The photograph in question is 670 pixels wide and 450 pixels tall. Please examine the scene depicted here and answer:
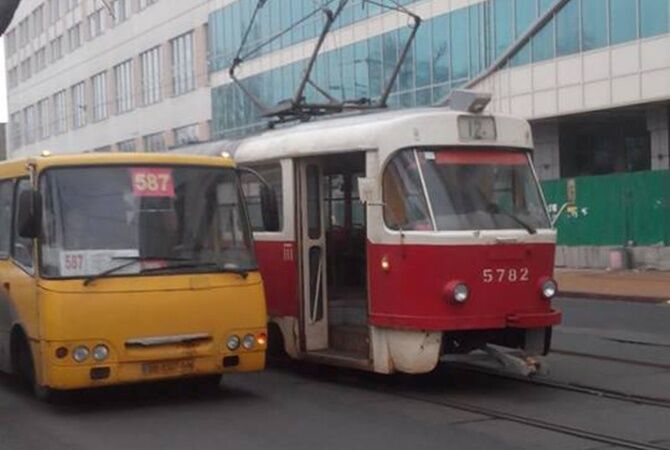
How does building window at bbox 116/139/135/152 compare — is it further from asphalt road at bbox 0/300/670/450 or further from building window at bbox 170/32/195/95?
asphalt road at bbox 0/300/670/450

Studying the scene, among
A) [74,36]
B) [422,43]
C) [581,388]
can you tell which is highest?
[74,36]

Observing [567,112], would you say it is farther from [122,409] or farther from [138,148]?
[138,148]

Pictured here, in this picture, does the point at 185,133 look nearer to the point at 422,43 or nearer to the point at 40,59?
the point at 422,43

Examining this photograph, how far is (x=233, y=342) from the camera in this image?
9.69 m

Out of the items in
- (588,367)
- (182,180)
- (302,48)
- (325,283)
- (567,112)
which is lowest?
(588,367)

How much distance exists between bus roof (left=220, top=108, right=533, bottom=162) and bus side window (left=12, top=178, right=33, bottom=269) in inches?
108

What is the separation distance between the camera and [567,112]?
32312 millimetres

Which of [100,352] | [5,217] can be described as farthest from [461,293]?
[5,217]

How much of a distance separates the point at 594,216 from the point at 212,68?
26561 millimetres

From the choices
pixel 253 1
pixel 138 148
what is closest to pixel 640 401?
pixel 253 1

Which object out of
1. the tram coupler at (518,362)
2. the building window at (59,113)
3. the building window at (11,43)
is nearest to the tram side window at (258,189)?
the tram coupler at (518,362)

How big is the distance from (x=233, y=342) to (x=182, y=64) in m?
47.2

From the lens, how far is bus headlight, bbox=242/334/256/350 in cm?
975

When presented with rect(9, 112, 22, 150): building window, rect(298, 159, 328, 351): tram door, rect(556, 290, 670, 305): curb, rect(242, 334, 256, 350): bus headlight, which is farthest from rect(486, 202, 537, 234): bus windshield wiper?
rect(9, 112, 22, 150): building window
